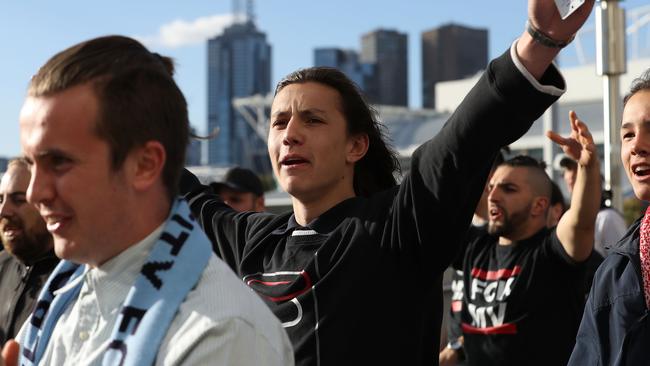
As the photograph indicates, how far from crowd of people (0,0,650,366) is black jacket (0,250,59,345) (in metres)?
0.01

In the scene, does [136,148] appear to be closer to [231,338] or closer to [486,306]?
[231,338]

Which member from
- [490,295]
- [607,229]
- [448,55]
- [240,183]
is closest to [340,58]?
[448,55]

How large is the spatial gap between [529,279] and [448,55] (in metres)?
134

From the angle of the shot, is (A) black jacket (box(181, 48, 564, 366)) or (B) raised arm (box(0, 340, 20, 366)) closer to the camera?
(B) raised arm (box(0, 340, 20, 366))

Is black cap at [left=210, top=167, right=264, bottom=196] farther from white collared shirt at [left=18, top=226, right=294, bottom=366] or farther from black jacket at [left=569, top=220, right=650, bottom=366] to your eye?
white collared shirt at [left=18, top=226, right=294, bottom=366]

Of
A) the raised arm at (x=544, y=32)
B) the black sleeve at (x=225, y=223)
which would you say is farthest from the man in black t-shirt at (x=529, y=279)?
the raised arm at (x=544, y=32)

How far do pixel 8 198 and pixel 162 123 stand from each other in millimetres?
3307

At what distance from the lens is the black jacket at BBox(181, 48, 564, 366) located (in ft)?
6.59

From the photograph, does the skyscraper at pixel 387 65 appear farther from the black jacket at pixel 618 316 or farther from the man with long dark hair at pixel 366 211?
the black jacket at pixel 618 316

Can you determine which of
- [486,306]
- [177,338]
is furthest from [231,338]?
[486,306]

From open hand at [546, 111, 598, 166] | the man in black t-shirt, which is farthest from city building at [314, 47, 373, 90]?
open hand at [546, 111, 598, 166]

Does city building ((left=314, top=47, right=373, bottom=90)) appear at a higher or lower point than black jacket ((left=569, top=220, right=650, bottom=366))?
higher

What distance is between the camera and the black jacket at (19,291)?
402cm

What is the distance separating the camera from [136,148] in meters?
1.51
